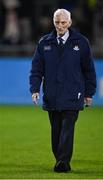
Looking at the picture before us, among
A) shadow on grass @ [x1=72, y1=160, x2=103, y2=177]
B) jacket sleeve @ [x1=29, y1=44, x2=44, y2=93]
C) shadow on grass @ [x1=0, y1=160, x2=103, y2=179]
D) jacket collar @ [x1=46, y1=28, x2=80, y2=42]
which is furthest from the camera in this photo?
jacket sleeve @ [x1=29, y1=44, x2=44, y2=93]

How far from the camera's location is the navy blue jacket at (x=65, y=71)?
1229 cm

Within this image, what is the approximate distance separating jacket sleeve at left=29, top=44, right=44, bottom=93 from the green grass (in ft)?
3.94

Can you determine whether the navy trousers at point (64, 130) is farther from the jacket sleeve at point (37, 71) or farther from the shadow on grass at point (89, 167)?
the jacket sleeve at point (37, 71)

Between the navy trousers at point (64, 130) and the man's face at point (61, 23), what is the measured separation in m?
1.14

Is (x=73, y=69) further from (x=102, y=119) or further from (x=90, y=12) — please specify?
(x=90, y=12)

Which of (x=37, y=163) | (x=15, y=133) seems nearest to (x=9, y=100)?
(x=15, y=133)

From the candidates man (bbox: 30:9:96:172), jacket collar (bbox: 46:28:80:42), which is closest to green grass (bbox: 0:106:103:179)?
man (bbox: 30:9:96:172)

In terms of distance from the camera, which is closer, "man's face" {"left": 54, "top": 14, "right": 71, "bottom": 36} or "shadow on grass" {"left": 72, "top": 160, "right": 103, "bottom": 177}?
"man's face" {"left": 54, "top": 14, "right": 71, "bottom": 36}

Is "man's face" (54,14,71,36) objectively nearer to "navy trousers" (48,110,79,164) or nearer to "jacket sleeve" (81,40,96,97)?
"jacket sleeve" (81,40,96,97)

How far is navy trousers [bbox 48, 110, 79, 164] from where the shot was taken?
12219mm

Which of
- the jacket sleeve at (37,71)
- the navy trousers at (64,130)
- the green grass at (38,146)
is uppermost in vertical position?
the jacket sleeve at (37,71)

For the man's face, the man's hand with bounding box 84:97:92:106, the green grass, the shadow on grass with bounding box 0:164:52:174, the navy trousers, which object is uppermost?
the man's face

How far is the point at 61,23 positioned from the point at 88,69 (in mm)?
810

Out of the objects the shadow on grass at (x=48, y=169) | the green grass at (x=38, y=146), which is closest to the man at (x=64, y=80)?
the shadow on grass at (x=48, y=169)
